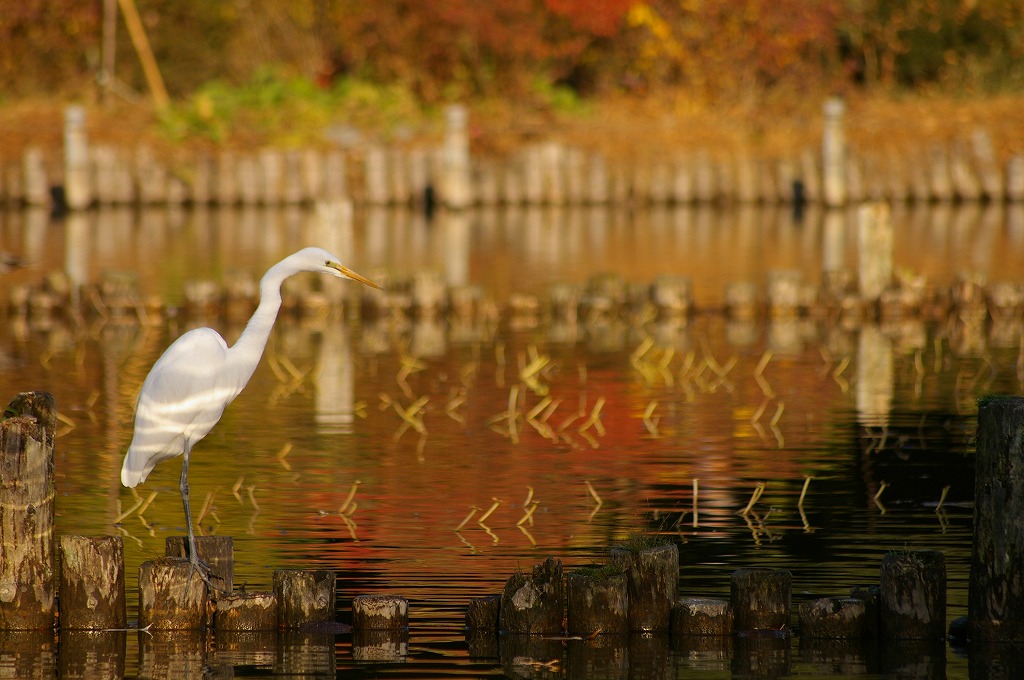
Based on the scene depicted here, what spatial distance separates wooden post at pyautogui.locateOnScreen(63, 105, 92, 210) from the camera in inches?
1260

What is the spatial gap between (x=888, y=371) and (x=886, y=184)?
19.8m

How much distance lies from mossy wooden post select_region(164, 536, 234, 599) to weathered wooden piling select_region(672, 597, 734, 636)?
210cm

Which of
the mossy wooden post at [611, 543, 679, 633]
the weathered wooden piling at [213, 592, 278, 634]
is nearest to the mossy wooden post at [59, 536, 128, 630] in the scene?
the weathered wooden piling at [213, 592, 278, 634]

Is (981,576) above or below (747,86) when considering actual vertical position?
below

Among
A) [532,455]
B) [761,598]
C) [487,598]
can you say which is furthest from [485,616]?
[532,455]

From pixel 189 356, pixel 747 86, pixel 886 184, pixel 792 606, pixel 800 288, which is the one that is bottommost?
pixel 792 606

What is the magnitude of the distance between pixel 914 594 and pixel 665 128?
29.2 m

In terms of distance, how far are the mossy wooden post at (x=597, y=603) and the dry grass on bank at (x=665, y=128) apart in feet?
92.9

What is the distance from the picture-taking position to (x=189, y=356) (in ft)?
28.3

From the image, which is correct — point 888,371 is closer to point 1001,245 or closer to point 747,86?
point 1001,245

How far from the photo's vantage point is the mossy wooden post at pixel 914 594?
7.86m

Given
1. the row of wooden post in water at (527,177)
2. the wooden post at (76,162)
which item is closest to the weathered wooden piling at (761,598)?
the wooden post at (76,162)

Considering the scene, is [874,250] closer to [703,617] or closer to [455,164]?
[703,617]

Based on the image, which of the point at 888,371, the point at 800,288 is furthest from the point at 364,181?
the point at 888,371
